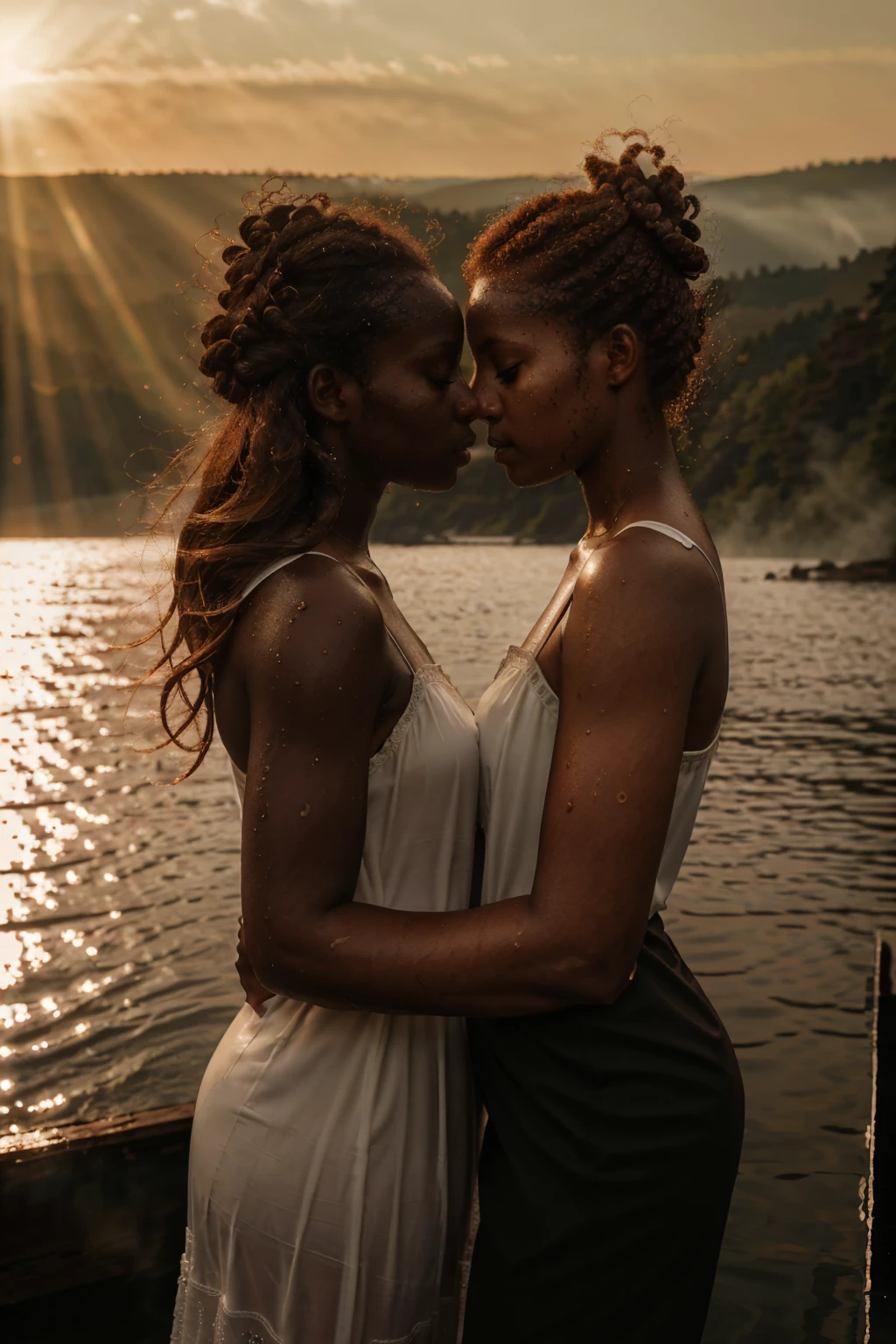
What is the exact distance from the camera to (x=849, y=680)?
2942 cm

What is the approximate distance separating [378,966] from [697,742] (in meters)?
0.61

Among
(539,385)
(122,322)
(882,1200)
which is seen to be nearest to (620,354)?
(539,385)

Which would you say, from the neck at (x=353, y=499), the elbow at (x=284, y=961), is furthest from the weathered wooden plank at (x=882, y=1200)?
the neck at (x=353, y=499)

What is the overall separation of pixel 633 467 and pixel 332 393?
1.75 ft

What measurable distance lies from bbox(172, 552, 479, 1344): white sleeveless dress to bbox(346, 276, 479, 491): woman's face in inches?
14.3

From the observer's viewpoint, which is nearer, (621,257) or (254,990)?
(621,257)

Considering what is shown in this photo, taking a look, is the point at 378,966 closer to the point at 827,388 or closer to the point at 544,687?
the point at 544,687

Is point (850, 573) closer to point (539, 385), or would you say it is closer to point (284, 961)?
point (539, 385)

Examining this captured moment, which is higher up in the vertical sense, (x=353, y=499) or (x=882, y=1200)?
(x=353, y=499)

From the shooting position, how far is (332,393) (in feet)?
7.54

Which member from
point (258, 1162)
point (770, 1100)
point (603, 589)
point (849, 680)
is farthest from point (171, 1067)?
point (849, 680)

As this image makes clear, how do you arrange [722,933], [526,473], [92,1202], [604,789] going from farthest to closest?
1. [722,933]
2. [92,1202]
3. [526,473]
4. [604,789]

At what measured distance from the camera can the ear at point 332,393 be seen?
227 cm

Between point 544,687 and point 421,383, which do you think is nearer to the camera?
point 544,687
